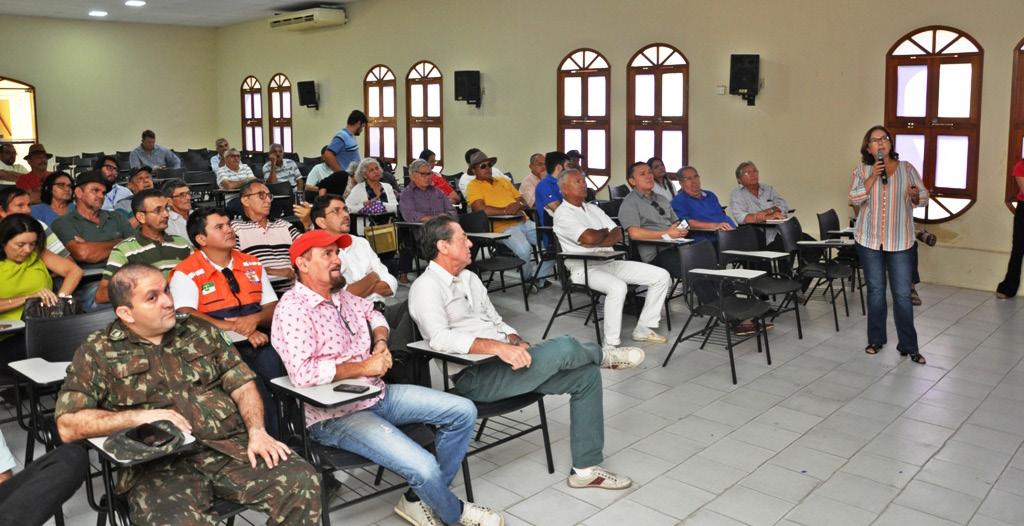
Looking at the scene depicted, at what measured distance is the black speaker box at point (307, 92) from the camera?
48.6ft

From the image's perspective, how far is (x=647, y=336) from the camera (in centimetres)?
592

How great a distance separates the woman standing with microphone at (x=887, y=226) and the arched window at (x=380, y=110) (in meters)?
9.30

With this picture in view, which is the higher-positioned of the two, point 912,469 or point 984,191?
point 984,191

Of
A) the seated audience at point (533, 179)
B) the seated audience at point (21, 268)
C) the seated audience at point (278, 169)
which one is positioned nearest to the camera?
the seated audience at point (21, 268)

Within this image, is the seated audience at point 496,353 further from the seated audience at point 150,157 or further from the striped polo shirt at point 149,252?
the seated audience at point 150,157

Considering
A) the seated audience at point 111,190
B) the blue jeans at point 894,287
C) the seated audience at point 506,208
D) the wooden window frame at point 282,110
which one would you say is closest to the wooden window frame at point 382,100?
the wooden window frame at point 282,110

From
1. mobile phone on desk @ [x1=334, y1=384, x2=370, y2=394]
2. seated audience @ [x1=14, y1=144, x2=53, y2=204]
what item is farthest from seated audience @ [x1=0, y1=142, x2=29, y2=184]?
mobile phone on desk @ [x1=334, y1=384, x2=370, y2=394]

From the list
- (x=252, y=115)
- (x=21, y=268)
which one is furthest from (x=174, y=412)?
(x=252, y=115)

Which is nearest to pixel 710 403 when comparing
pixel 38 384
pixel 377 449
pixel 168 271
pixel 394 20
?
pixel 377 449

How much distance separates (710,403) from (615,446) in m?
0.85

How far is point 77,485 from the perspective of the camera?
95.7 inches

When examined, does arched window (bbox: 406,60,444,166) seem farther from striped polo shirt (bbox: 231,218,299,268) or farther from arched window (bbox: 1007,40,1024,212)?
striped polo shirt (bbox: 231,218,299,268)

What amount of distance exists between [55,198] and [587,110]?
259 inches

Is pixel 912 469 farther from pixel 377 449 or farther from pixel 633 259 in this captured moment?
pixel 633 259
